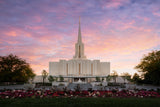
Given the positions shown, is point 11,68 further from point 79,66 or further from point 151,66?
point 151,66

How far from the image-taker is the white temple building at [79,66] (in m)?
57.7

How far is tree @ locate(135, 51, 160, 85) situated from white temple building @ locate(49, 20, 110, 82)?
21574 millimetres

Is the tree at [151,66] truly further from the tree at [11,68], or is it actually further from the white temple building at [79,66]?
the tree at [11,68]

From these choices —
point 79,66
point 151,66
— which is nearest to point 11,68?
point 79,66

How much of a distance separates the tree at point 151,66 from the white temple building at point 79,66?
21574 millimetres

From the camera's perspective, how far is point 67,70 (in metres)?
59.9

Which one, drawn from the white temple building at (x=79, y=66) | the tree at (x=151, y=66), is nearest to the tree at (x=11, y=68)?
the white temple building at (x=79, y=66)

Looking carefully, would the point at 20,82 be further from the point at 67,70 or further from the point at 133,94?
the point at 133,94

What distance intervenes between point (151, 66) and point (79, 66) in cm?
3052

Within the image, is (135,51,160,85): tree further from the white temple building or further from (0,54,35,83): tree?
(0,54,35,83): tree

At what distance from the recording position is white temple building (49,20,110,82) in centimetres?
5769

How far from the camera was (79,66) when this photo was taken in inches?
2283

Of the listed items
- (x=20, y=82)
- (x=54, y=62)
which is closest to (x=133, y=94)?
(x=20, y=82)

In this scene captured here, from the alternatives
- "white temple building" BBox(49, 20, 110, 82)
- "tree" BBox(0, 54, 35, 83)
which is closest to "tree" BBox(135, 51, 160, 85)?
"white temple building" BBox(49, 20, 110, 82)
